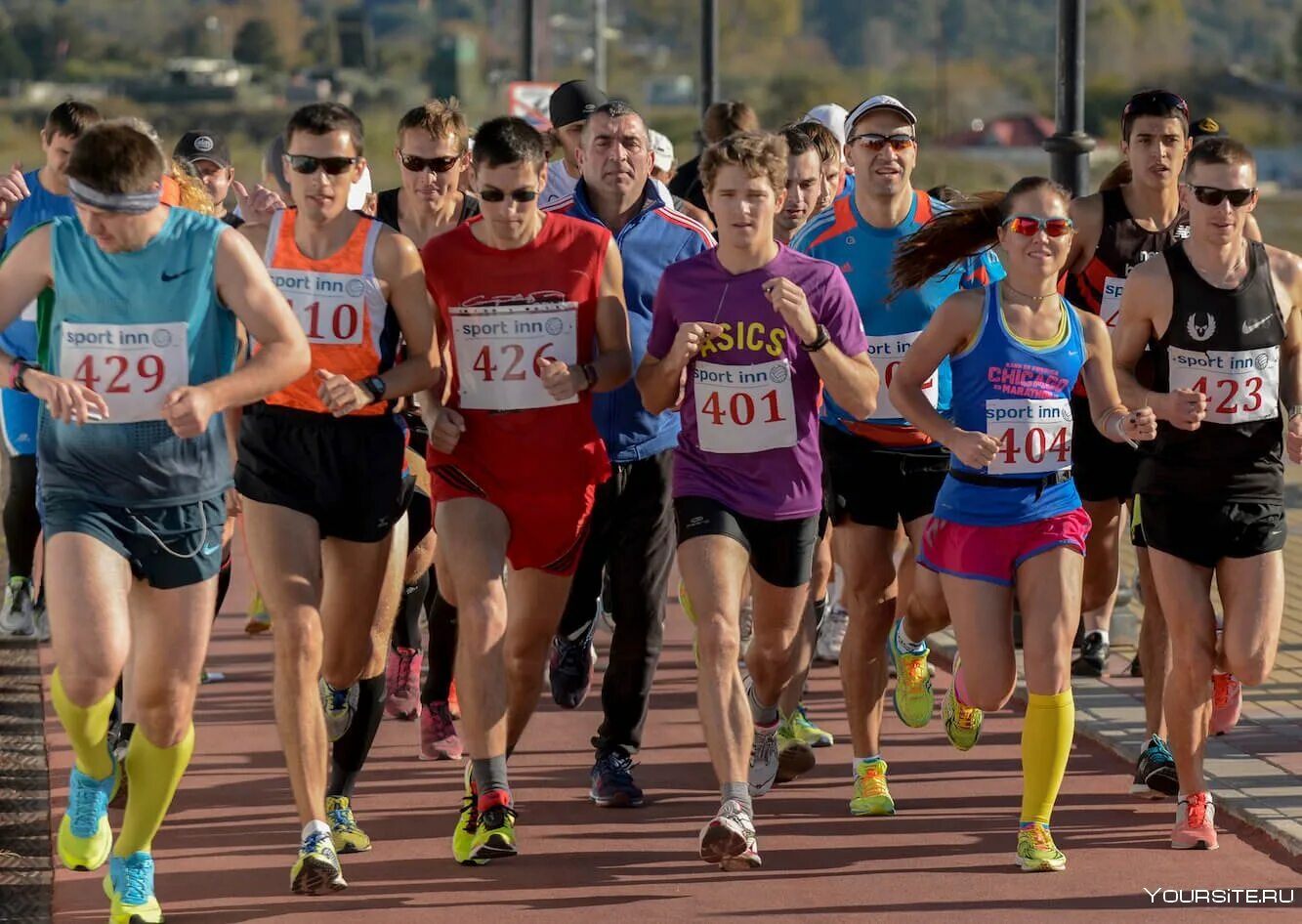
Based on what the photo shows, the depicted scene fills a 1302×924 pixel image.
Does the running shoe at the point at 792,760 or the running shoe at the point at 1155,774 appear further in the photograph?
the running shoe at the point at 792,760

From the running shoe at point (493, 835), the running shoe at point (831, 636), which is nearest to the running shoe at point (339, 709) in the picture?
the running shoe at point (493, 835)

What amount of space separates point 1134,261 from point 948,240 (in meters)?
1.18

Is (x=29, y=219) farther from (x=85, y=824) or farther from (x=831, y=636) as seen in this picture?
(x=831, y=636)

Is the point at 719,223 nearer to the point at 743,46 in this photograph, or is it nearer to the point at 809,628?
the point at 809,628

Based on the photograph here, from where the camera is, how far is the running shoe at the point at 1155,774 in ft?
23.0

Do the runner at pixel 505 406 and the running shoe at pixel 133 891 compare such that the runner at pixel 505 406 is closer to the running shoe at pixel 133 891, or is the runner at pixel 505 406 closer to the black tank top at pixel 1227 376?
the running shoe at pixel 133 891

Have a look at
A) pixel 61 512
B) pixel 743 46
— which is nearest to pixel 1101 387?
pixel 61 512

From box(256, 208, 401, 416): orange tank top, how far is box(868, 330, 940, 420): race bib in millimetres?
1800

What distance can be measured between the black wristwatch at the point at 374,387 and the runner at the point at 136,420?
0.46 meters

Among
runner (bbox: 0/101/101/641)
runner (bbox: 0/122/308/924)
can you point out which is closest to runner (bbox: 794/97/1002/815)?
runner (bbox: 0/122/308/924)

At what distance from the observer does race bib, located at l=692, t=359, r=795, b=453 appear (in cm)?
648

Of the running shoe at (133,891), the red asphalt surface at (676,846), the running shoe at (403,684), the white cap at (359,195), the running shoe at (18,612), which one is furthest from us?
the running shoe at (18,612)

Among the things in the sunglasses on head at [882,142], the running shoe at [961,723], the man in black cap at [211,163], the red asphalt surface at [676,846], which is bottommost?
the red asphalt surface at [676,846]

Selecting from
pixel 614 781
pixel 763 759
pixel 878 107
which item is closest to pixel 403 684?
pixel 614 781
